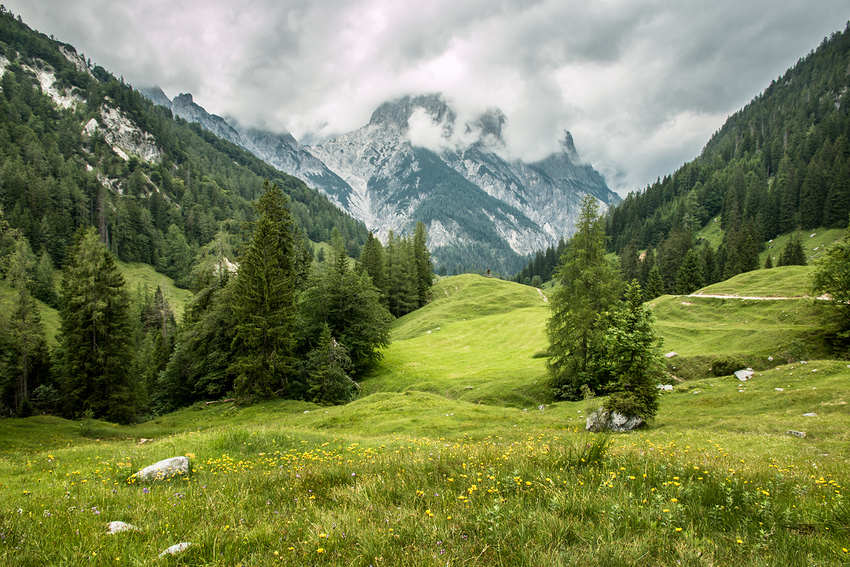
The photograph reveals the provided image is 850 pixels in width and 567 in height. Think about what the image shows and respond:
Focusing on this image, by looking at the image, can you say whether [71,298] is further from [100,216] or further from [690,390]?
[100,216]

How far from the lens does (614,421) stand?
20719 millimetres

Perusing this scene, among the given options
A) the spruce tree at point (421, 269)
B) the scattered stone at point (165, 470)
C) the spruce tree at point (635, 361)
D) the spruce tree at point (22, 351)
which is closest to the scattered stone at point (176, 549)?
the scattered stone at point (165, 470)

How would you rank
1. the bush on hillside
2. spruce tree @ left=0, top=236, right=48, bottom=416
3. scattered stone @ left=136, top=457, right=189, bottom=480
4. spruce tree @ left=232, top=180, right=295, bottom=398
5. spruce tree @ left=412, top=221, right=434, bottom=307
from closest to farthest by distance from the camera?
scattered stone @ left=136, top=457, right=189, bottom=480
the bush on hillside
spruce tree @ left=232, top=180, right=295, bottom=398
spruce tree @ left=0, top=236, right=48, bottom=416
spruce tree @ left=412, top=221, right=434, bottom=307

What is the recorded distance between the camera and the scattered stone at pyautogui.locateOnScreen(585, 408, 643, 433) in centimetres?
2055

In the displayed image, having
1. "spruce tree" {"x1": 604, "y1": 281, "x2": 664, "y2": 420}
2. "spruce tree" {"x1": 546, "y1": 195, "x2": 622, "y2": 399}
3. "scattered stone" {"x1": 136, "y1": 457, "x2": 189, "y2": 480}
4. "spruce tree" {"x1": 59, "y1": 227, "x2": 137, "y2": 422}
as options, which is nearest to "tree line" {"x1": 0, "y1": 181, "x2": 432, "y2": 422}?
"spruce tree" {"x1": 59, "y1": 227, "x2": 137, "y2": 422}

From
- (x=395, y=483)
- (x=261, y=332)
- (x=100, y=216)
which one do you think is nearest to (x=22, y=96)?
(x=100, y=216)

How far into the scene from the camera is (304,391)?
128ft

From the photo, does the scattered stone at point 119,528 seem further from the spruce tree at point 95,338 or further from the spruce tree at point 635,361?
the spruce tree at point 95,338

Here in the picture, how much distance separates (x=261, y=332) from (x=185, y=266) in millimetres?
134010

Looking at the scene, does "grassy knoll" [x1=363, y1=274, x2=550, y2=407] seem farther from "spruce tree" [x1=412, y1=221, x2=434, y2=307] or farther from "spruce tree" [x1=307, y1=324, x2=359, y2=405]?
"spruce tree" [x1=307, y1=324, x2=359, y2=405]

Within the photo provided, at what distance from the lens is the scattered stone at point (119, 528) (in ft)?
14.3

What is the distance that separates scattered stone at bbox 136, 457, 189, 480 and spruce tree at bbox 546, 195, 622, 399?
30.4 meters

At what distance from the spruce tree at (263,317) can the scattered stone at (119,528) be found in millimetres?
34091

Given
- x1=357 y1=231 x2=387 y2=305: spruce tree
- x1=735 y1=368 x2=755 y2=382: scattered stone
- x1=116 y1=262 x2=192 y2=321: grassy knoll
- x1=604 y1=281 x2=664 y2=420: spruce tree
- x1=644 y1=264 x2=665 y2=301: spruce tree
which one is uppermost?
x1=116 y1=262 x2=192 y2=321: grassy knoll
